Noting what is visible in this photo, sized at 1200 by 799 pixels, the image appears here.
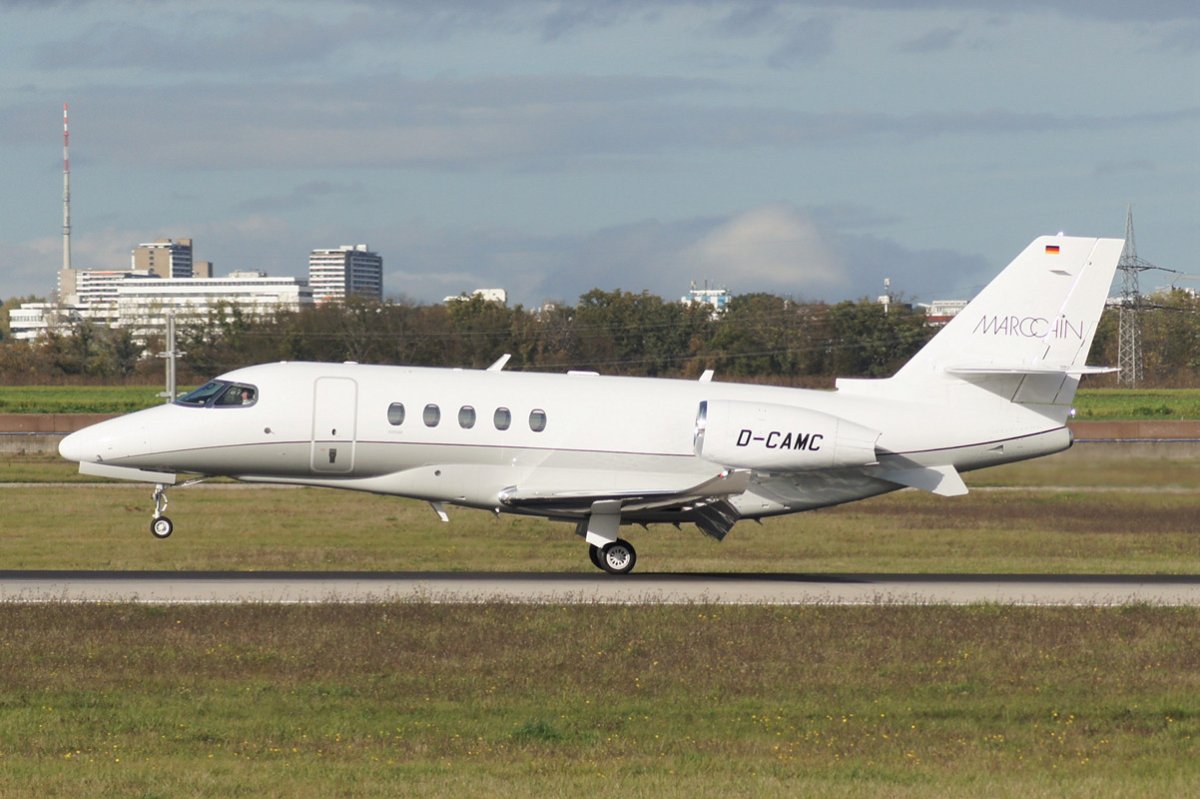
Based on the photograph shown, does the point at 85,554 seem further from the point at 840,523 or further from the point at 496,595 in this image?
the point at 840,523

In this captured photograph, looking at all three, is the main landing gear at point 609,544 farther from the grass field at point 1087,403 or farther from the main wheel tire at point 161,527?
the grass field at point 1087,403

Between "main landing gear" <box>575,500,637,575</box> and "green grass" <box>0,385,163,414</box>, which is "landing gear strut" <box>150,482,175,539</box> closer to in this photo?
"main landing gear" <box>575,500,637,575</box>

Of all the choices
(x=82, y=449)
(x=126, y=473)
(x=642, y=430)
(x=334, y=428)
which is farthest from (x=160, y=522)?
(x=642, y=430)

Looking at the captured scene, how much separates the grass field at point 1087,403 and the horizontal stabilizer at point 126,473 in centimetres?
5456

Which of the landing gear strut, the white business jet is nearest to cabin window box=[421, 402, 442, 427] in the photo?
the white business jet

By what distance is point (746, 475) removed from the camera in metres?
27.2

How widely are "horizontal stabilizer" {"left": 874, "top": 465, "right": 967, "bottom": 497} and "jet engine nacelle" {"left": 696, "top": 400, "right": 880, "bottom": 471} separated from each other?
129cm

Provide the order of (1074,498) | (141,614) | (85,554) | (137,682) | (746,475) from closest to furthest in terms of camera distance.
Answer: (137,682) → (141,614) → (746,475) → (85,554) → (1074,498)

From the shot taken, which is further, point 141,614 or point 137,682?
point 141,614

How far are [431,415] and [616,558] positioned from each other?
4.20m

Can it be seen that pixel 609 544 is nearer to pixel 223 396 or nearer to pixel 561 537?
pixel 223 396

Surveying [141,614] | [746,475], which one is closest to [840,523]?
[746,475]

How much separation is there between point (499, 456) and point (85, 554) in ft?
41.3

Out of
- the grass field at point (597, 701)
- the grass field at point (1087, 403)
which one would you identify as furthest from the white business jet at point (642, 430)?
the grass field at point (1087, 403)
